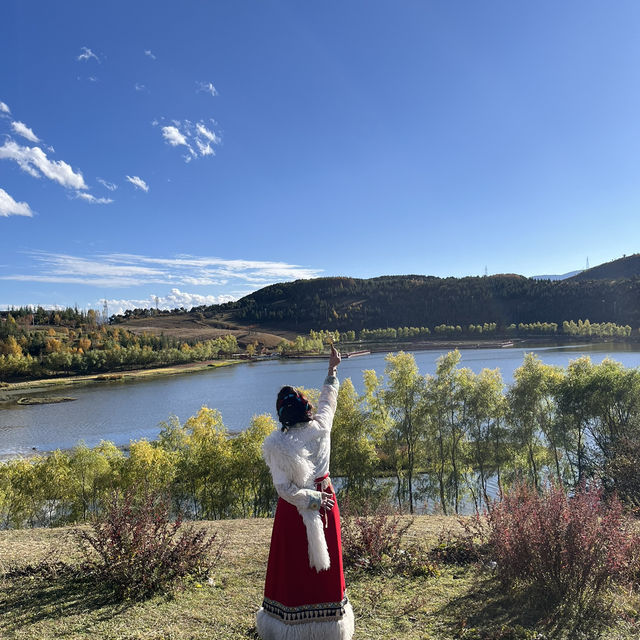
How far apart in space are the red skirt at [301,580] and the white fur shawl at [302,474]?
0.38 ft

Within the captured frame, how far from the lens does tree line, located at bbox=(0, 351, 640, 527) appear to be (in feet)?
76.0

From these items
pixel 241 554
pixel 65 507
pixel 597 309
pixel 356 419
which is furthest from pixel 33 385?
pixel 597 309

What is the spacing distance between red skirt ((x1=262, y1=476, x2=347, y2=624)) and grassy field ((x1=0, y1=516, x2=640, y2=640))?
1.68 m

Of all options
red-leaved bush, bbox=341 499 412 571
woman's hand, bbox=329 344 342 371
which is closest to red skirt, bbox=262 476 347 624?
woman's hand, bbox=329 344 342 371

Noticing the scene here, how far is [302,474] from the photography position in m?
4.12

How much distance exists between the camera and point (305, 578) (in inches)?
165

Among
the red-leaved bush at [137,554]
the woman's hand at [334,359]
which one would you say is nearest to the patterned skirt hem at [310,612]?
the woman's hand at [334,359]

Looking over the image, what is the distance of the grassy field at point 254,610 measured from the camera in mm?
5445

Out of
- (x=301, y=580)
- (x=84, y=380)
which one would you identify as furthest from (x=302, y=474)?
(x=84, y=380)

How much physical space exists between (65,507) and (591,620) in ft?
86.6

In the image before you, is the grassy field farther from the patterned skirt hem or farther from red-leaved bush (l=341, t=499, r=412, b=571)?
the patterned skirt hem

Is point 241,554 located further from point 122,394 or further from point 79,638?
point 122,394

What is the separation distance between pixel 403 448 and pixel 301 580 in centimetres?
2592

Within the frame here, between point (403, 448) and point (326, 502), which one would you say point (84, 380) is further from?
point (326, 502)
